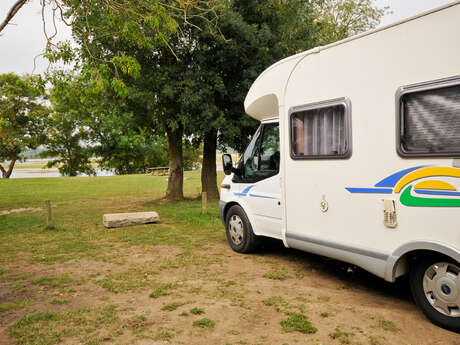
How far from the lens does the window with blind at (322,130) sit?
470 centimetres

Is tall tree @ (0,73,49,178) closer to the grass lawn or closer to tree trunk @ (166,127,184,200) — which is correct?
tree trunk @ (166,127,184,200)

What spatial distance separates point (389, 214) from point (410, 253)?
0.45 m

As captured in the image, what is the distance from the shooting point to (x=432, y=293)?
12.9 feet

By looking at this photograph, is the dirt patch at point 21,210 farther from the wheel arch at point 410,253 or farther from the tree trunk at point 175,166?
the wheel arch at point 410,253

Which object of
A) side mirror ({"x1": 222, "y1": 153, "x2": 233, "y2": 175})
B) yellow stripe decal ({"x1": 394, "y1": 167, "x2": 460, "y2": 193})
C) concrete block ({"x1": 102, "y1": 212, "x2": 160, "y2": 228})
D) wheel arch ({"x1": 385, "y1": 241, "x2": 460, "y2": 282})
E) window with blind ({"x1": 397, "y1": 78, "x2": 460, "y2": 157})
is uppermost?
window with blind ({"x1": 397, "y1": 78, "x2": 460, "y2": 157})

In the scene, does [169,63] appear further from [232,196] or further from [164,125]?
[232,196]

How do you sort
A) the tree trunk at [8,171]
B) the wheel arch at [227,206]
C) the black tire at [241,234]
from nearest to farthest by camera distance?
the black tire at [241,234], the wheel arch at [227,206], the tree trunk at [8,171]

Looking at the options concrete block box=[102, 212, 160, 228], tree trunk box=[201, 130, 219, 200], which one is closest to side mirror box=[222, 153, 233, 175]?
concrete block box=[102, 212, 160, 228]

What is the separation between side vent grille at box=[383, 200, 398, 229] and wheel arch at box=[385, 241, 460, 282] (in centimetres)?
25

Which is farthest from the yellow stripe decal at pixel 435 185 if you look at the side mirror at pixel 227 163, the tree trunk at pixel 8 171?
the tree trunk at pixel 8 171

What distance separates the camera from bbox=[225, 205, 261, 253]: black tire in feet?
21.8

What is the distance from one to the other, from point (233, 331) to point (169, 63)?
1044cm

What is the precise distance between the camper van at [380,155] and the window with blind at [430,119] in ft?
0.03

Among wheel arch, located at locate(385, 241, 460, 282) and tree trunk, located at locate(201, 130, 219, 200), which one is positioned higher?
tree trunk, located at locate(201, 130, 219, 200)
